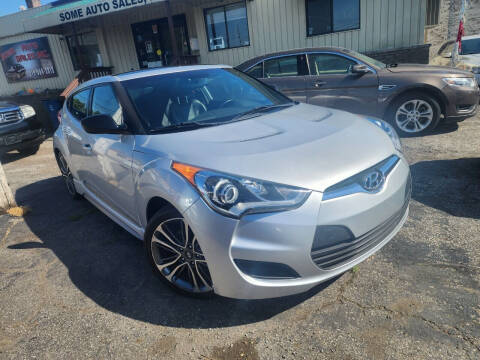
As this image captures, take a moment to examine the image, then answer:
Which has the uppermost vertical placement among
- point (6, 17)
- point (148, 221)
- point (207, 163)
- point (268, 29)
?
point (6, 17)

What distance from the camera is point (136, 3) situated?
10.3 meters

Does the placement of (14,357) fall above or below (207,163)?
below

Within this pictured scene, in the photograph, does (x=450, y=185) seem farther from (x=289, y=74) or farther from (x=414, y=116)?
(x=289, y=74)

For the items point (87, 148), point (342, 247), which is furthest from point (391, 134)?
point (87, 148)

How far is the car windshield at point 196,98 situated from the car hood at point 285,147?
0.21m

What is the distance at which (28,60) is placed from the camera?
16.5 meters

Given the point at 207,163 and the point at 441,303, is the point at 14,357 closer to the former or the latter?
the point at 207,163

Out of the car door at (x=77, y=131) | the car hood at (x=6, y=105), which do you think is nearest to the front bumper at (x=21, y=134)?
the car hood at (x=6, y=105)

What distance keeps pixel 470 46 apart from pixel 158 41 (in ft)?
36.9

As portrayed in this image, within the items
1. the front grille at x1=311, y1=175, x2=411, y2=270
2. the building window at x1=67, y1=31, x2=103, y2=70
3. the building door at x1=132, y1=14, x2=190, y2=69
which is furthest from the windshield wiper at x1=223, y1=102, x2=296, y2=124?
the building window at x1=67, y1=31, x2=103, y2=70

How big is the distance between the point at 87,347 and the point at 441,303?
227 centimetres

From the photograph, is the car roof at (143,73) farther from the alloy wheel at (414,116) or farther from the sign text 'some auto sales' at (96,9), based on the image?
the sign text 'some auto sales' at (96,9)

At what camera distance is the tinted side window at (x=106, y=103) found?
2.91 m

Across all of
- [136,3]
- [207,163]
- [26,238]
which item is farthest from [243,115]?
[136,3]
